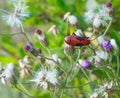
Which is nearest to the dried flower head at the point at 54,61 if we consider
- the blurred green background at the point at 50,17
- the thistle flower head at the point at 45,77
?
the thistle flower head at the point at 45,77

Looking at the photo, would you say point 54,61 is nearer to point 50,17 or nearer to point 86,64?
point 86,64

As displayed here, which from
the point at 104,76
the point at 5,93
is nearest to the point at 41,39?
the point at 104,76

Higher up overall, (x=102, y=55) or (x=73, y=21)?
(x=73, y=21)

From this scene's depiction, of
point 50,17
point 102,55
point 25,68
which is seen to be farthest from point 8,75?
point 50,17

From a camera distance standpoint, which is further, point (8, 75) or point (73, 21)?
point (73, 21)

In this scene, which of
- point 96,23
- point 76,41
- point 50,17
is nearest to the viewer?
Answer: point 76,41

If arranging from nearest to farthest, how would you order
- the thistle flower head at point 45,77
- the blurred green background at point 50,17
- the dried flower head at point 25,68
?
the thistle flower head at point 45,77, the dried flower head at point 25,68, the blurred green background at point 50,17

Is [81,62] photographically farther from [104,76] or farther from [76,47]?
[104,76]

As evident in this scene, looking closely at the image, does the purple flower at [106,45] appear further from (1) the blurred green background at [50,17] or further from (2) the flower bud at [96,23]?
(1) the blurred green background at [50,17]

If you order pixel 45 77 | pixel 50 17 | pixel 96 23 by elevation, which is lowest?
pixel 45 77
